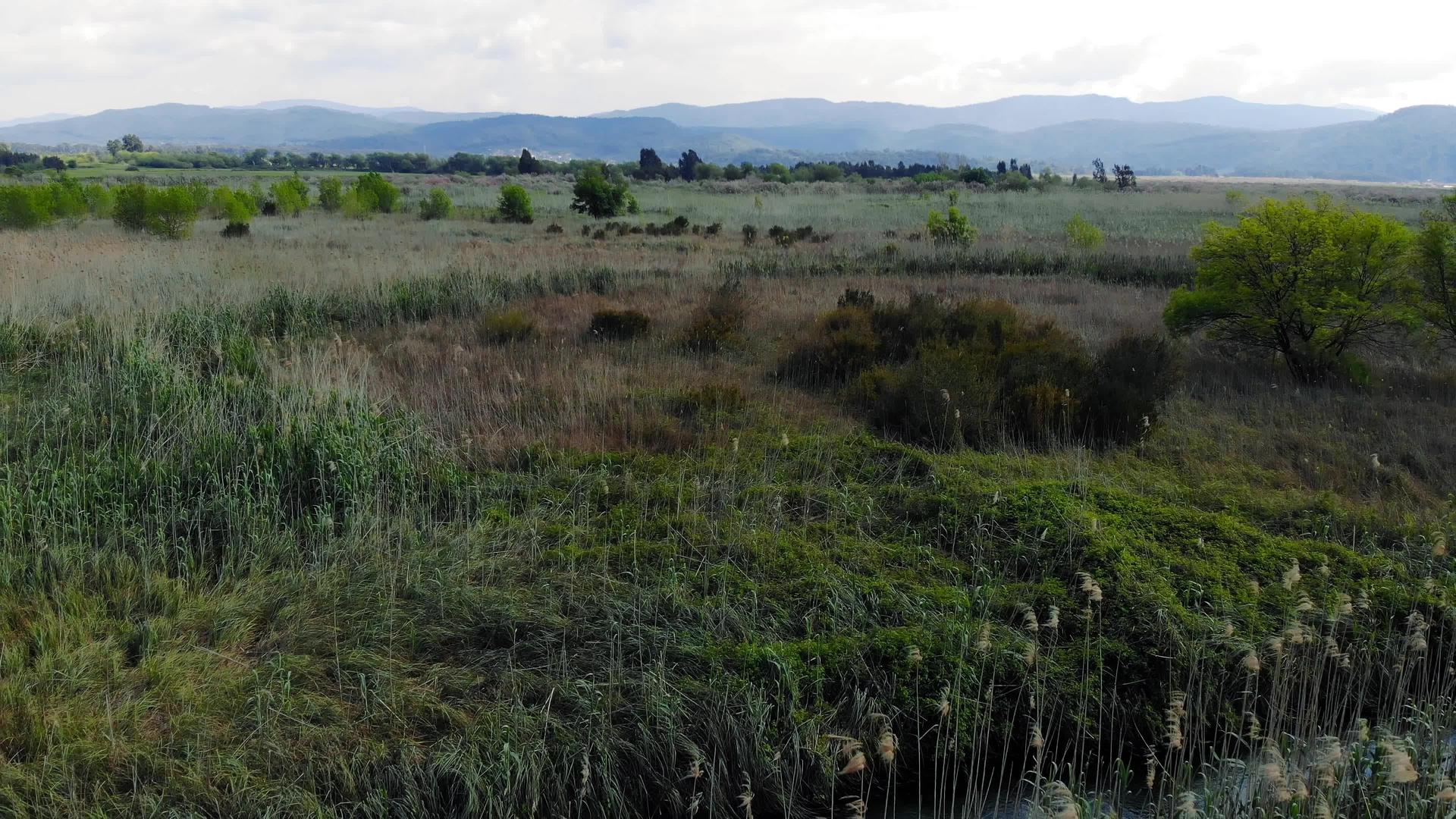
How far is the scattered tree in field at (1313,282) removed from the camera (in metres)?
9.85

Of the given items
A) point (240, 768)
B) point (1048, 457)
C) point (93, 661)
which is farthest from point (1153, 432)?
point (93, 661)

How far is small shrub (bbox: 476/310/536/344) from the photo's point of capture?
11062 mm

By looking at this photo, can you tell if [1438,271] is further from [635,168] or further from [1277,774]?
[635,168]

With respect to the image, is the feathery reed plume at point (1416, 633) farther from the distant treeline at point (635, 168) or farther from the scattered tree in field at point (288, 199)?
the distant treeline at point (635, 168)

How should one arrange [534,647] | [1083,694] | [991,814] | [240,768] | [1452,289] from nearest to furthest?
[240,768] → [991,814] → [1083,694] → [534,647] → [1452,289]

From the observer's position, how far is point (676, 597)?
4.93 meters

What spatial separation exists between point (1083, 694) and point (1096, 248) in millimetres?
18770

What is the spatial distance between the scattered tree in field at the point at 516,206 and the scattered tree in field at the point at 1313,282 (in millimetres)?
25030

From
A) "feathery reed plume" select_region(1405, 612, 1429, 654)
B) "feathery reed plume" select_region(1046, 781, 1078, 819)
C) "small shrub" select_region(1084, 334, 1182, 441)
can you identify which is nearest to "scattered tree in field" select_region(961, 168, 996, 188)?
"small shrub" select_region(1084, 334, 1182, 441)

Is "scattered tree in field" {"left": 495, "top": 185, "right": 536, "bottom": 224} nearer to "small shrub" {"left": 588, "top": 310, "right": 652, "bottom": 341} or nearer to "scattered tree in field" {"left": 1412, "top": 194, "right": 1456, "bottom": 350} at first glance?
"small shrub" {"left": 588, "top": 310, "right": 652, "bottom": 341}

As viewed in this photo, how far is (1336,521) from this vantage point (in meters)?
6.04

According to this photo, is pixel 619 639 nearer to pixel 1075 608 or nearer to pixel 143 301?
pixel 1075 608

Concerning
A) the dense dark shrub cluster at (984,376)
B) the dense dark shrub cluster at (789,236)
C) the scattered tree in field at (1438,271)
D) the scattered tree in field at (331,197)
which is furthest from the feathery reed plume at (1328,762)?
the scattered tree in field at (331,197)

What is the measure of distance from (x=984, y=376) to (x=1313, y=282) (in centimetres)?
451
